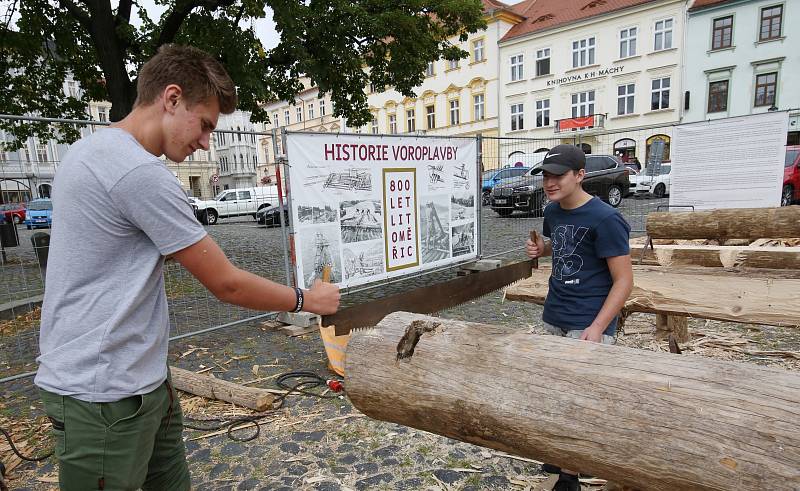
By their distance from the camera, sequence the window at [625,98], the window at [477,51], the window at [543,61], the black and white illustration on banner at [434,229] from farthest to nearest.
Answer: the window at [477,51] → the window at [543,61] → the window at [625,98] → the black and white illustration on banner at [434,229]

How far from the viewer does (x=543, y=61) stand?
35750 mm

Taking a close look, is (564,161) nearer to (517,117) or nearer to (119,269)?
(119,269)

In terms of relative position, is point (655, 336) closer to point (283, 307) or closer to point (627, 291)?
point (627, 291)

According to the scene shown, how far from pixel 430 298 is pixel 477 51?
39551 millimetres

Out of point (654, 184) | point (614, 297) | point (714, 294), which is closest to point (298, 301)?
point (614, 297)

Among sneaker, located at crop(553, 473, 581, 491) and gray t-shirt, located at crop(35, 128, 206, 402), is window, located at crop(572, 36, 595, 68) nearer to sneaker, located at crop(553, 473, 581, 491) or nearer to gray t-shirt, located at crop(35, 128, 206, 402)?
sneaker, located at crop(553, 473, 581, 491)

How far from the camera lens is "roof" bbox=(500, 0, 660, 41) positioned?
32719 mm

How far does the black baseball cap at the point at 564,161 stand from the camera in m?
2.60

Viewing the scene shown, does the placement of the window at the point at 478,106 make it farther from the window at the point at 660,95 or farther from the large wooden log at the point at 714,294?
the large wooden log at the point at 714,294

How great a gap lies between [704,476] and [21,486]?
3.65 metres

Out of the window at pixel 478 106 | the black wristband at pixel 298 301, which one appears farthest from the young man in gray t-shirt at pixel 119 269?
the window at pixel 478 106

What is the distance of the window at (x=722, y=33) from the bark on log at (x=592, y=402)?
35.8m

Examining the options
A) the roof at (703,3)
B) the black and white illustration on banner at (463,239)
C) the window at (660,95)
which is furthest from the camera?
the window at (660,95)

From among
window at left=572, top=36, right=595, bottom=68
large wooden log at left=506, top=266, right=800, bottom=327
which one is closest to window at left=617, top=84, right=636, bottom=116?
window at left=572, top=36, right=595, bottom=68
